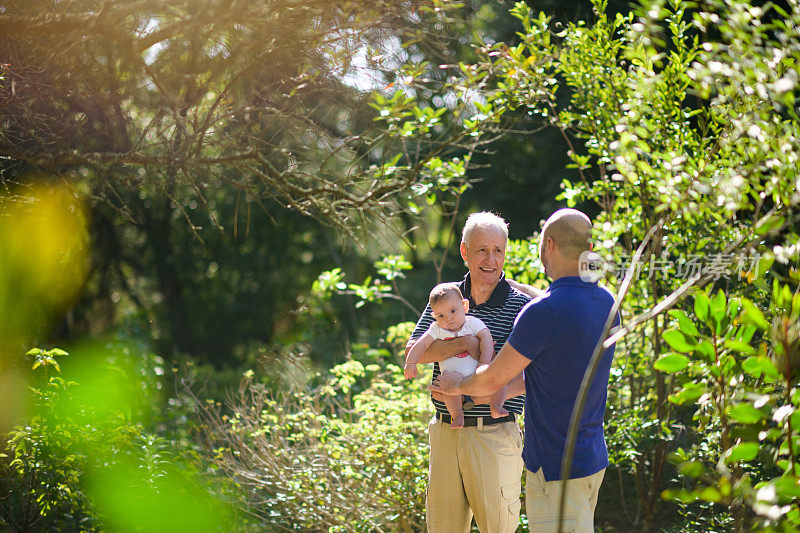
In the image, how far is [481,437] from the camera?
9.86 feet

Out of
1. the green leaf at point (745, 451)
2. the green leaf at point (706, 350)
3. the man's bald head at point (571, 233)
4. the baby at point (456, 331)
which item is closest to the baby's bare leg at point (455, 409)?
the baby at point (456, 331)

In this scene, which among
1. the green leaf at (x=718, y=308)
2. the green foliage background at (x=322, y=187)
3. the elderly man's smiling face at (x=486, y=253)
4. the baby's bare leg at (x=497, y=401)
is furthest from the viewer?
the green foliage background at (x=322, y=187)

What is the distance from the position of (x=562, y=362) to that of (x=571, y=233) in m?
0.45

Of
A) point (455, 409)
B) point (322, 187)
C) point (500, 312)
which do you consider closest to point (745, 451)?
point (455, 409)

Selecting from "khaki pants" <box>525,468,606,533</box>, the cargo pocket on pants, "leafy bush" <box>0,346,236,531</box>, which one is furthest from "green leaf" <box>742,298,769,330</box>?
"leafy bush" <box>0,346,236,531</box>

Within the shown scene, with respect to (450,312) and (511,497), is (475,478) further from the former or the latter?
(450,312)

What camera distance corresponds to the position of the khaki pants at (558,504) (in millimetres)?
2520

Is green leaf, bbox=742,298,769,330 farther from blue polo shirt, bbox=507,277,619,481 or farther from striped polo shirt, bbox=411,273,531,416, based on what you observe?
striped polo shirt, bbox=411,273,531,416

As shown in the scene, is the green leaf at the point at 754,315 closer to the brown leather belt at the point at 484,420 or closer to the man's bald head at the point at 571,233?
the man's bald head at the point at 571,233

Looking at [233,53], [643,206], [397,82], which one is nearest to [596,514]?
[643,206]

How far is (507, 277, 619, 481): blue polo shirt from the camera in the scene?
2510mm

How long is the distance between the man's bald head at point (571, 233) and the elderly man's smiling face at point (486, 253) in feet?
1.84

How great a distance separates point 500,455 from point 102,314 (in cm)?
874

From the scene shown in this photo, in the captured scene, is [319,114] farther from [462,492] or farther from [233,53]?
[462,492]
